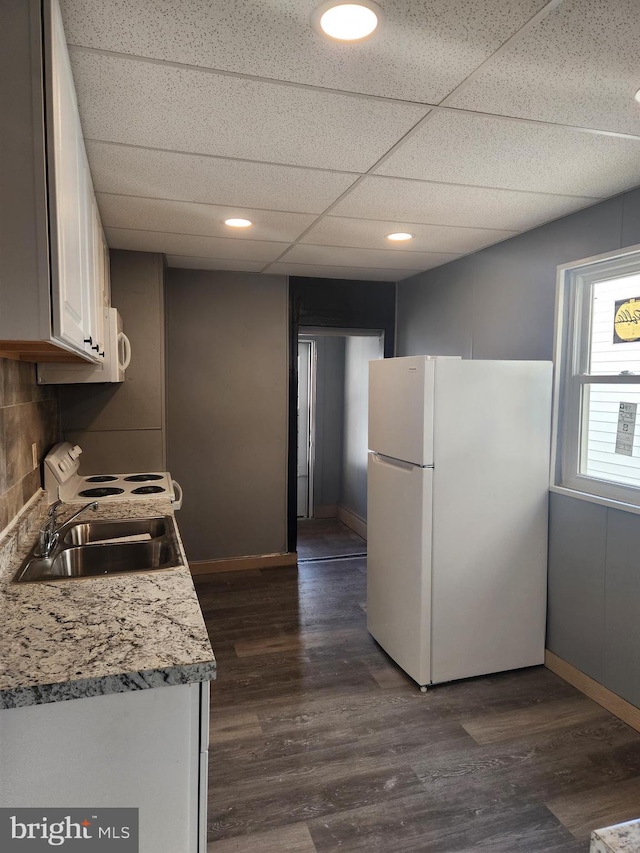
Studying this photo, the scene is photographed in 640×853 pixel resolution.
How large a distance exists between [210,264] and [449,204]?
1.97 m

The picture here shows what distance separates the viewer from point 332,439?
6.10 metres

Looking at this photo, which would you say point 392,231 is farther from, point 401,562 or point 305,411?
point 305,411

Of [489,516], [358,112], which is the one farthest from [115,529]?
[358,112]

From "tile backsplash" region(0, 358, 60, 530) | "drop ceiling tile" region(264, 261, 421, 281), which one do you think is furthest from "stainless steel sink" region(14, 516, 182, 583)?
"drop ceiling tile" region(264, 261, 421, 281)

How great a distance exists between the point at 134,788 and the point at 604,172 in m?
2.50

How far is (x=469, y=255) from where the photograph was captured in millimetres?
3613

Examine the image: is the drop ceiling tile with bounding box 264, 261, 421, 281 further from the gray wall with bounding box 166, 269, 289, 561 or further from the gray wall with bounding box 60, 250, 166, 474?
the gray wall with bounding box 60, 250, 166, 474

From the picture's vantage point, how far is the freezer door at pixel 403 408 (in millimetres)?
2645

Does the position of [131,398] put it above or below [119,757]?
above

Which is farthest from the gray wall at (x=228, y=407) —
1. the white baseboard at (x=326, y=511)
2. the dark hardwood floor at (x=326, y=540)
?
the white baseboard at (x=326, y=511)

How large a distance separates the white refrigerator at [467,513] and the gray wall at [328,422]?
3.06 m

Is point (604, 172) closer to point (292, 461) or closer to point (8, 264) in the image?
point (8, 264)

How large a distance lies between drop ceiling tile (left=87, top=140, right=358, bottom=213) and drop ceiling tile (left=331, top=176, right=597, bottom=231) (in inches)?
5.3

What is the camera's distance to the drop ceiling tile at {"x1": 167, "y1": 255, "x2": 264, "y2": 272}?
12.5 ft
